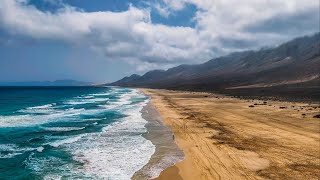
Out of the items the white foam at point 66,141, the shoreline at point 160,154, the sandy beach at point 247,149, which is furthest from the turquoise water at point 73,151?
the sandy beach at point 247,149

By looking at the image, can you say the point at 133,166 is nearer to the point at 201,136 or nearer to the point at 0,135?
the point at 201,136

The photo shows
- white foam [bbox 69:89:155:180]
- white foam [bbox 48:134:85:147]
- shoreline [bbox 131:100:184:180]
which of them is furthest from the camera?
white foam [bbox 48:134:85:147]

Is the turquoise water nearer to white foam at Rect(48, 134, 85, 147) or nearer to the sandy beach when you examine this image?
white foam at Rect(48, 134, 85, 147)

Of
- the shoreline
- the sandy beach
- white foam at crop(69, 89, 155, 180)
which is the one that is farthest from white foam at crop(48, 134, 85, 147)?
the sandy beach

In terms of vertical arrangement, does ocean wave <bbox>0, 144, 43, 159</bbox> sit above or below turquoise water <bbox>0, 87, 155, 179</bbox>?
below

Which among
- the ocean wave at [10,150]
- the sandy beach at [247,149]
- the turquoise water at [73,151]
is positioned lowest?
the ocean wave at [10,150]

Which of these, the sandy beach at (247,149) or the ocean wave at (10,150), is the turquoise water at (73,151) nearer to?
the ocean wave at (10,150)

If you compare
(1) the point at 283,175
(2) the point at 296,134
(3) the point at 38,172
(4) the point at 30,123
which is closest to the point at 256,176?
(1) the point at 283,175

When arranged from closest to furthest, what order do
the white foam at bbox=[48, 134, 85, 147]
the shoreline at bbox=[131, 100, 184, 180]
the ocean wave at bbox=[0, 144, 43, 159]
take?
the shoreline at bbox=[131, 100, 184, 180], the ocean wave at bbox=[0, 144, 43, 159], the white foam at bbox=[48, 134, 85, 147]

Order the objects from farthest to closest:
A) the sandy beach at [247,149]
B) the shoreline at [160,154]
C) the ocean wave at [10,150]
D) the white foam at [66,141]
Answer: the white foam at [66,141]
the ocean wave at [10,150]
the shoreline at [160,154]
the sandy beach at [247,149]

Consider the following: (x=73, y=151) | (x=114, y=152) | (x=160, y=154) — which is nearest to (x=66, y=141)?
(x=73, y=151)

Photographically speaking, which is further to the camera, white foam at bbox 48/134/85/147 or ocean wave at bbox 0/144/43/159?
white foam at bbox 48/134/85/147

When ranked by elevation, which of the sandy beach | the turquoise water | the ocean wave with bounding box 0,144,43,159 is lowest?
the ocean wave with bounding box 0,144,43,159
